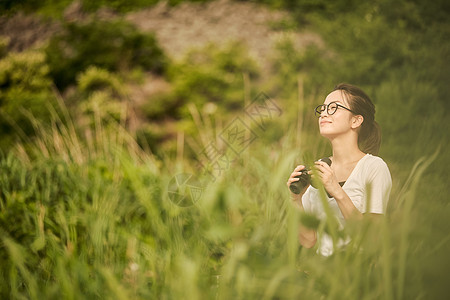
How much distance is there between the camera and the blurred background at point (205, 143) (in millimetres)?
835

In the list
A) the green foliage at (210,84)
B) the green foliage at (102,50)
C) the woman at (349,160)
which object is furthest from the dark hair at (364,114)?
the green foliage at (102,50)

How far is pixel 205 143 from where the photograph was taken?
103 inches

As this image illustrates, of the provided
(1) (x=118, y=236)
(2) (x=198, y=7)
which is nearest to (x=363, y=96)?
(1) (x=118, y=236)

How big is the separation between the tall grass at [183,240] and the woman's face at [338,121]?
0.53ft

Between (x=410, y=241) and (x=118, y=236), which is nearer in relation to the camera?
(x=410, y=241)

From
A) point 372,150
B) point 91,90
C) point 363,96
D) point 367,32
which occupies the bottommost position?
point 91,90

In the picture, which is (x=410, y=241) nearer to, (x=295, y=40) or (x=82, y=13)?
(x=295, y=40)

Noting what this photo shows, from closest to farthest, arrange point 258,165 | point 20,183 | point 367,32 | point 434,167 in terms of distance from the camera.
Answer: point 434,167, point 258,165, point 20,183, point 367,32

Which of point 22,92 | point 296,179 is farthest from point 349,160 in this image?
point 22,92

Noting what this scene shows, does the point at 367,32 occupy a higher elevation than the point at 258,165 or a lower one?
higher

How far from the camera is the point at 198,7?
4.60 metres

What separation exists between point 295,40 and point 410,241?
3351mm

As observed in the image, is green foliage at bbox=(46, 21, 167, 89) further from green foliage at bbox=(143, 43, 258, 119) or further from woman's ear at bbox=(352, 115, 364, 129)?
woman's ear at bbox=(352, 115, 364, 129)

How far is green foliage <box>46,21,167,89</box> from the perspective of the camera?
4129 mm
